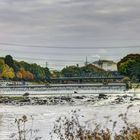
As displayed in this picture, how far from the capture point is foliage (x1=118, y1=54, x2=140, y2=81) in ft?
548

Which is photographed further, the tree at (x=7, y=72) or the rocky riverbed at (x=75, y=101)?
the tree at (x=7, y=72)

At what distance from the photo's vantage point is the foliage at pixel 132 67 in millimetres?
167125

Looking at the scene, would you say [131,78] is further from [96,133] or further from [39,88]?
[96,133]

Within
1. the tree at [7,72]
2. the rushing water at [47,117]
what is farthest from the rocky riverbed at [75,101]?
the tree at [7,72]

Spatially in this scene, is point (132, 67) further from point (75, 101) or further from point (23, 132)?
point (23, 132)

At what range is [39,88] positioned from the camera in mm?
164875

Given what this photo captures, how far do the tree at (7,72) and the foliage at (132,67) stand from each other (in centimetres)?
3922

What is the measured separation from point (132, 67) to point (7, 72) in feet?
148

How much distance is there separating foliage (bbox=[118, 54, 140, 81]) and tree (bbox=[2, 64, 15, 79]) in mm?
39217

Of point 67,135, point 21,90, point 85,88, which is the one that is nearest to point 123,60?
point 85,88

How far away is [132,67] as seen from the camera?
170 m

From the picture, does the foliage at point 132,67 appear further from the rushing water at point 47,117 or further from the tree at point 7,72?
the rushing water at point 47,117

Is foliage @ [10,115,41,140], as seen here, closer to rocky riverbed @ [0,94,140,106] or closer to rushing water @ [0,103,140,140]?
rushing water @ [0,103,140,140]

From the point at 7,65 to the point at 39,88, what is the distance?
104 feet
